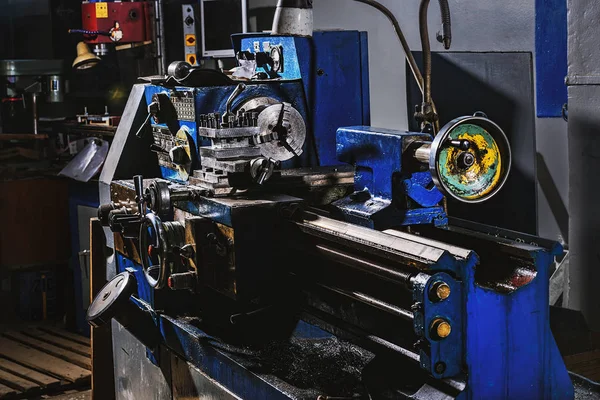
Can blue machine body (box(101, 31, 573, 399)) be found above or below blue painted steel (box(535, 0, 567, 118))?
below

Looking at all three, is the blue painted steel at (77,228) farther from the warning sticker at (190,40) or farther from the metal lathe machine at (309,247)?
the metal lathe machine at (309,247)

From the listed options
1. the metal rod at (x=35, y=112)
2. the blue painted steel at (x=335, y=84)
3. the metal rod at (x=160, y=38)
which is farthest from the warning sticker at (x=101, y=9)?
the blue painted steel at (x=335, y=84)

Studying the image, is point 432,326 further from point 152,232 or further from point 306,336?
point 152,232

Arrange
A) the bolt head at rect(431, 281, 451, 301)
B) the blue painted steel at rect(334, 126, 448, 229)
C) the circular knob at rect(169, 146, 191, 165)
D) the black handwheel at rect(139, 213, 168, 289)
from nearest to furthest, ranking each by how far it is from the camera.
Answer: the bolt head at rect(431, 281, 451, 301) → the blue painted steel at rect(334, 126, 448, 229) → the black handwheel at rect(139, 213, 168, 289) → the circular knob at rect(169, 146, 191, 165)

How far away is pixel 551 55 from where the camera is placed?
262 cm

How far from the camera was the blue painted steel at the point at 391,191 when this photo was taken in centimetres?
203

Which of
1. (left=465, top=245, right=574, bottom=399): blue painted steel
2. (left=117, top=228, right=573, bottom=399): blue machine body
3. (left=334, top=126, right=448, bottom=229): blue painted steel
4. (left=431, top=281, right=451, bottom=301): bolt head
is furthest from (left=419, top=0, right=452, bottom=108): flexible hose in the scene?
(left=431, top=281, right=451, bottom=301): bolt head

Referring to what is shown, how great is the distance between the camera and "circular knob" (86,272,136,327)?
2.33 meters

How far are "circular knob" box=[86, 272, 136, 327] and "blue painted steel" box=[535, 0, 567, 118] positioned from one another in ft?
4.48

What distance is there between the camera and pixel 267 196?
2127 mm

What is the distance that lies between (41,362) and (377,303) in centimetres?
258

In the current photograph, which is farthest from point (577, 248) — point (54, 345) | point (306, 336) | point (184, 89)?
point (54, 345)

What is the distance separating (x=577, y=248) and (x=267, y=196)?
0.98 metres

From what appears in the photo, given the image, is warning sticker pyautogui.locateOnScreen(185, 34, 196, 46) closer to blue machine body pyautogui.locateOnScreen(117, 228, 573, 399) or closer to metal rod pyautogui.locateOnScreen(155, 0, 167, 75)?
metal rod pyautogui.locateOnScreen(155, 0, 167, 75)
